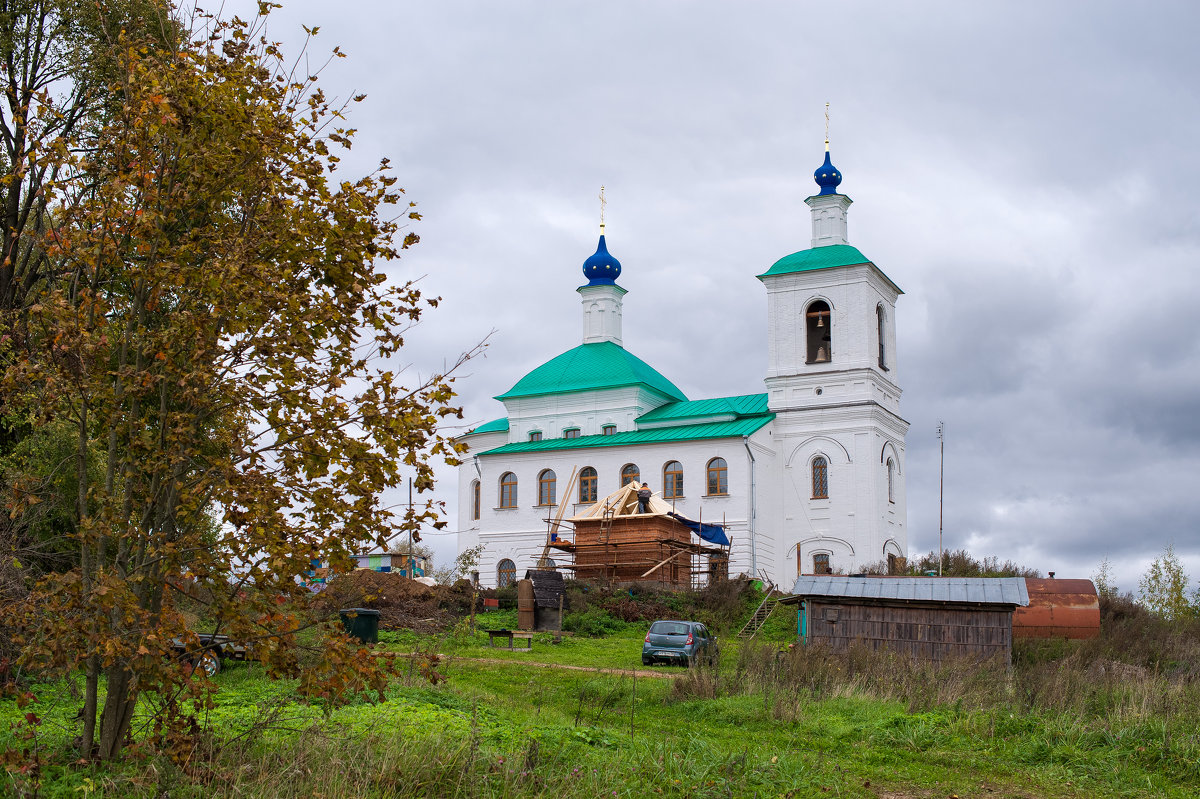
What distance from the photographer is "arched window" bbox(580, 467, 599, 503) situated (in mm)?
44781

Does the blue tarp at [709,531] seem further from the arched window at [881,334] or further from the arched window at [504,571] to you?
the arched window at [881,334]

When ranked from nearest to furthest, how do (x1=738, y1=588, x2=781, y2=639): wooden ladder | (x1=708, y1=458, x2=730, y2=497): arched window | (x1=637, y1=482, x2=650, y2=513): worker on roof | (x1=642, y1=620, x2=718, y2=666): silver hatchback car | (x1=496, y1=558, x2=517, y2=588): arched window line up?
(x1=642, y1=620, x2=718, y2=666): silver hatchback car < (x1=738, y1=588, x2=781, y2=639): wooden ladder < (x1=637, y1=482, x2=650, y2=513): worker on roof < (x1=708, y1=458, x2=730, y2=497): arched window < (x1=496, y1=558, x2=517, y2=588): arched window

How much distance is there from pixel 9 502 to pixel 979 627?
1732 centimetres

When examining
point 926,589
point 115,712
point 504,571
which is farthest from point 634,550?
point 115,712

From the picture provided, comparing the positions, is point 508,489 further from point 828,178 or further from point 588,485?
point 828,178

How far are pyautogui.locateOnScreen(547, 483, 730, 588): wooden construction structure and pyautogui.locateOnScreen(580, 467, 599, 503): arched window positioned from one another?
536 centimetres

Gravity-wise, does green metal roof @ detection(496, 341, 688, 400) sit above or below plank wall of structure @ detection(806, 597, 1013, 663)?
above

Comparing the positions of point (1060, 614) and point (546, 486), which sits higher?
point (546, 486)

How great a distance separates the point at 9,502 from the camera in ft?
23.9

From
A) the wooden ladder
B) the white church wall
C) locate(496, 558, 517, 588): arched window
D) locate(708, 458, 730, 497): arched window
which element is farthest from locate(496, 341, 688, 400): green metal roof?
the wooden ladder

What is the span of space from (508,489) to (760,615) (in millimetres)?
17162

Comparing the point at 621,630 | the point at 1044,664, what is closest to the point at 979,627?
the point at 1044,664

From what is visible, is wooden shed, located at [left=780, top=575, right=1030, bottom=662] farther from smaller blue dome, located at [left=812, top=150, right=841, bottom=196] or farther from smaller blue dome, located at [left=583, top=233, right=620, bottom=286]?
smaller blue dome, located at [left=583, top=233, right=620, bottom=286]

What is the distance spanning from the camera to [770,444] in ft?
143
